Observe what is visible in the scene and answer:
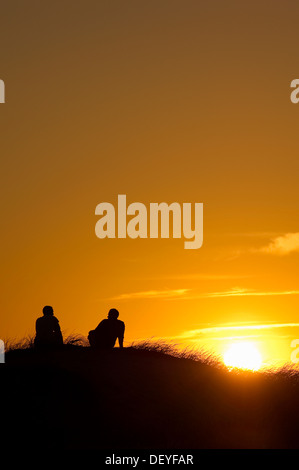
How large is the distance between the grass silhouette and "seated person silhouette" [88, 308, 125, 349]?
16.7 inches

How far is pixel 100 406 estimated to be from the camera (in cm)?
2406

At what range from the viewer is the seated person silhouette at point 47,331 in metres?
27.1

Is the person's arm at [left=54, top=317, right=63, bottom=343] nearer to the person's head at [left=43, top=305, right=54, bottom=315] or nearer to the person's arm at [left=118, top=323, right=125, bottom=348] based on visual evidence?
the person's head at [left=43, top=305, right=54, bottom=315]

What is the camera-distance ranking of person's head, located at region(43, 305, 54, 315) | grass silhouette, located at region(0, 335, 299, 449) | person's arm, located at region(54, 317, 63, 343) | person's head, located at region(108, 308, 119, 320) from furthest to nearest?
person's head, located at region(108, 308, 119, 320) → person's arm, located at region(54, 317, 63, 343) → person's head, located at region(43, 305, 54, 315) → grass silhouette, located at region(0, 335, 299, 449)

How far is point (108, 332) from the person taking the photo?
92.8ft

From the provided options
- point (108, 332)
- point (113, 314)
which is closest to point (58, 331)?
point (108, 332)

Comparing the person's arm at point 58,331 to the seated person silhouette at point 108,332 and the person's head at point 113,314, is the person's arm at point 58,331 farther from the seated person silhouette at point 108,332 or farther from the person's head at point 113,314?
the person's head at point 113,314

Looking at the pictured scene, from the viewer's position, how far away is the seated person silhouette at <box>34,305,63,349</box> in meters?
27.1

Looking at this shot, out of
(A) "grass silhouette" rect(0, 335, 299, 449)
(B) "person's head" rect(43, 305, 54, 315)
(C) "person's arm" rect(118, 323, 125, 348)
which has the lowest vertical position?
(A) "grass silhouette" rect(0, 335, 299, 449)

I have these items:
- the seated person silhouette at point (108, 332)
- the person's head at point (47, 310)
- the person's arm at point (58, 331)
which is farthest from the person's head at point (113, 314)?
the person's head at point (47, 310)

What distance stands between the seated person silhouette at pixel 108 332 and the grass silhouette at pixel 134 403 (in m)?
0.42

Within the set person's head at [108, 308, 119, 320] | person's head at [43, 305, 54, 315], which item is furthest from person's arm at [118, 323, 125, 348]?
person's head at [43, 305, 54, 315]
